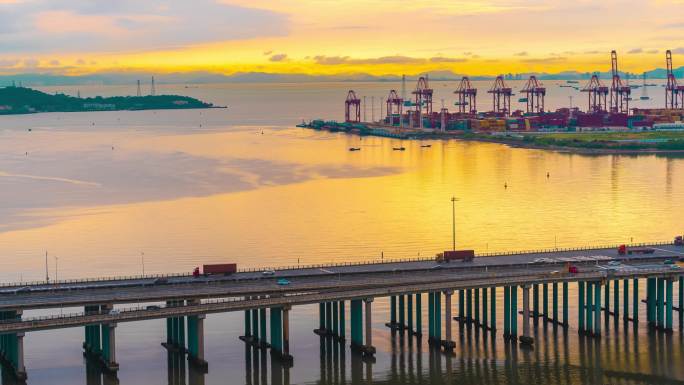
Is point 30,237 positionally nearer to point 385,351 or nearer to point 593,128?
point 385,351

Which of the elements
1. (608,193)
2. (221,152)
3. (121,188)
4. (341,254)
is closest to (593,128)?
(221,152)

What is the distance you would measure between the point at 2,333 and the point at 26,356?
15.4ft

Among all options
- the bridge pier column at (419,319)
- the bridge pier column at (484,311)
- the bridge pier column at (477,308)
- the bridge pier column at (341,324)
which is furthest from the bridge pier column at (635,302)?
the bridge pier column at (341,324)

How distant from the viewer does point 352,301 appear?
143ft

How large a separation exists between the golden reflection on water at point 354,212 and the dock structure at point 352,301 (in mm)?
15122

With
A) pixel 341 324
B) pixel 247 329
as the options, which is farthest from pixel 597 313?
pixel 247 329

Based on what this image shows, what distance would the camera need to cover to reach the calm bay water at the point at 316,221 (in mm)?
42656

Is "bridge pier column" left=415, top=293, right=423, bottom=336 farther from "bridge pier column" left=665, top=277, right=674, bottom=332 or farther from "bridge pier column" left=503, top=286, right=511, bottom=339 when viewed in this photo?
"bridge pier column" left=665, top=277, right=674, bottom=332

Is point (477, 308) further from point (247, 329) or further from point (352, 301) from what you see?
point (247, 329)

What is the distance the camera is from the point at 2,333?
38.8m

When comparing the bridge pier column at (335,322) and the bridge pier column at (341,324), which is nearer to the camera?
the bridge pier column at (341,324)

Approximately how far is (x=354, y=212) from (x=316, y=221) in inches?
239

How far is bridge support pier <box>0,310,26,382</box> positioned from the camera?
129ft

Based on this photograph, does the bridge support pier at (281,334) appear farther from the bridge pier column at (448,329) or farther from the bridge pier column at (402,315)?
the bridge pier column at (448,329)
